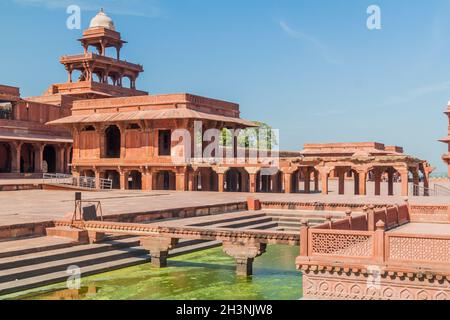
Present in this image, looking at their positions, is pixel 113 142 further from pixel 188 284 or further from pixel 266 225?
pixel 188 284

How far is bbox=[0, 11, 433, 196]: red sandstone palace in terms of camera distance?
28969 mm

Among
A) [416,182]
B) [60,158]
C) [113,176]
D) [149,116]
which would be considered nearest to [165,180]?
[113,176]

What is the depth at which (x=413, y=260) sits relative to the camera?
29.4ft

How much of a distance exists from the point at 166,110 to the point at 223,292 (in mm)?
20202

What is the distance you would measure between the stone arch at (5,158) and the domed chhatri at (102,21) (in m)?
12.9

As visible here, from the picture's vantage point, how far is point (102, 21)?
44.9 metres

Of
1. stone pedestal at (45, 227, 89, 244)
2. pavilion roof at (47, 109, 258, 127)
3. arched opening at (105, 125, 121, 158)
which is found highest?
pavilion roof at (47, 109, 258, 127)

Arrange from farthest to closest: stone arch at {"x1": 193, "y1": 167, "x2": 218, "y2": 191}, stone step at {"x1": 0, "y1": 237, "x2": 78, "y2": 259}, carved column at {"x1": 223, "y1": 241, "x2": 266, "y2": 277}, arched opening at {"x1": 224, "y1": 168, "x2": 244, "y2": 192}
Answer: arched opening at {"x1": 224, "y1": 168, "x2": 244, "y2": 192}
stone arch at {"x1": 193, "y1": 167, "x2": 218, "y2": 191}
carved column at {"x1": 223, "y1": 241, "x2": 266, "y2": 277}
stone step at {"x1": 0, "y1": 237, "x2": 78, "y2": 259}

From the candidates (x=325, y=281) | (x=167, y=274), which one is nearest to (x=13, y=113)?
(x=167, y=274)

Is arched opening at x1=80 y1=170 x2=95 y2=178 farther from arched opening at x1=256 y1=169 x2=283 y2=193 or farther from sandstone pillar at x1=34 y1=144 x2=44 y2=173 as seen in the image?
arched opening at x1=256 y1=169 x2=283 y2=193

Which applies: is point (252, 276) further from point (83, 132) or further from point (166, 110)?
point (83, 132)

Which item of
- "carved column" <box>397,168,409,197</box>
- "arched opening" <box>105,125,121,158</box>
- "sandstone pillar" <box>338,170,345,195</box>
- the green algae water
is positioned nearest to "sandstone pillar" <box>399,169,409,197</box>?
"carved column" <box>397,168,409,197</box>

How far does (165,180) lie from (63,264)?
2265 cm

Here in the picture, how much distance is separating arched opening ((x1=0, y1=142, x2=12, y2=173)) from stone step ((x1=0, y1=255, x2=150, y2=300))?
88.8 ft
